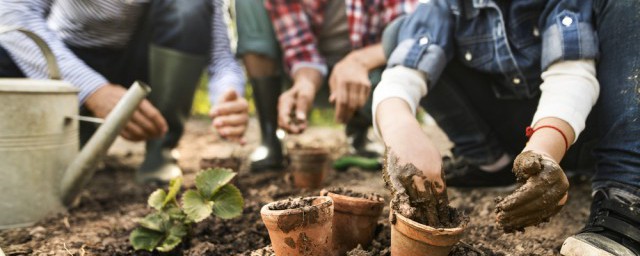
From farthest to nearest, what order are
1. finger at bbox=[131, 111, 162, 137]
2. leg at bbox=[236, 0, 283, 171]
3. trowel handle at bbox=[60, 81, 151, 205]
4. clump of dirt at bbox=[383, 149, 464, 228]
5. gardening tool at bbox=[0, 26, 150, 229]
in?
leg at bbox=[236, 0, 283, 171]
finger at bbox=[131, 111, 162, 137]
trowel handle at bbox=[60, 81, 151, 205]
gardening tool at bbox=[0, 26, 150, 229]
clump of dirt at bbox=[383, 149, 464, 228]

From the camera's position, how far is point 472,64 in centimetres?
190

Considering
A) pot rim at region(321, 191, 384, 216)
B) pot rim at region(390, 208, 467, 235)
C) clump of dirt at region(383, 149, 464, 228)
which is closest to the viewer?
pot rim at region(390, 208, 467, 235)

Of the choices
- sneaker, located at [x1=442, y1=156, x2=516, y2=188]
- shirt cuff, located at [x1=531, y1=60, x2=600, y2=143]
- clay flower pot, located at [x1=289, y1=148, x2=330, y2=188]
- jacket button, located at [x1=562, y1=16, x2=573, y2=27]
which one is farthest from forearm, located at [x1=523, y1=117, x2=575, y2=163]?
clay flower pot, located at [x1=289, y1=148, x2=330, y2=188]

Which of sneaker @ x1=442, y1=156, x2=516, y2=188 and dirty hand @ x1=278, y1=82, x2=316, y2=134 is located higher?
dirty hand @ x1=278, y1=82, x2=316, y2=134

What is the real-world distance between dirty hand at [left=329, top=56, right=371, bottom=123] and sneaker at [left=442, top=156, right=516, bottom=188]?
47cm

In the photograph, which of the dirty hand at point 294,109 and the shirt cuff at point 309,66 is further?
the shirt cuff at point 309,66

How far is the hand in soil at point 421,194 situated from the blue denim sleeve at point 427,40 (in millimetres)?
551

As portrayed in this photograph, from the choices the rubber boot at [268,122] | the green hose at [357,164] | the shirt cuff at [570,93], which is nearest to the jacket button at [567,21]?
the shirt cuff at [570,93]

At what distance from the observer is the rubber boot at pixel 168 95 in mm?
2529

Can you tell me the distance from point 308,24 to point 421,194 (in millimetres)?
1650

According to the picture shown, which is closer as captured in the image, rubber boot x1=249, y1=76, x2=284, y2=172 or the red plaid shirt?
the red plaid shirt

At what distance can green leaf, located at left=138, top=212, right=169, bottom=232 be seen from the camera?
1.56 m

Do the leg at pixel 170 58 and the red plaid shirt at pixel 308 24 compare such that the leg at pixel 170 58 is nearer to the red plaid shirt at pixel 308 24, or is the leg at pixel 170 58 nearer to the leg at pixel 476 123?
the red plaid shirt at pixel 308 24

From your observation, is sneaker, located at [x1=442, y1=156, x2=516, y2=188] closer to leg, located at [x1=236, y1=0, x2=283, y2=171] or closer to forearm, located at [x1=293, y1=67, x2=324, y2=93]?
→ forearm, located at [x1=293, y1=67, x2=324, y2=93]
